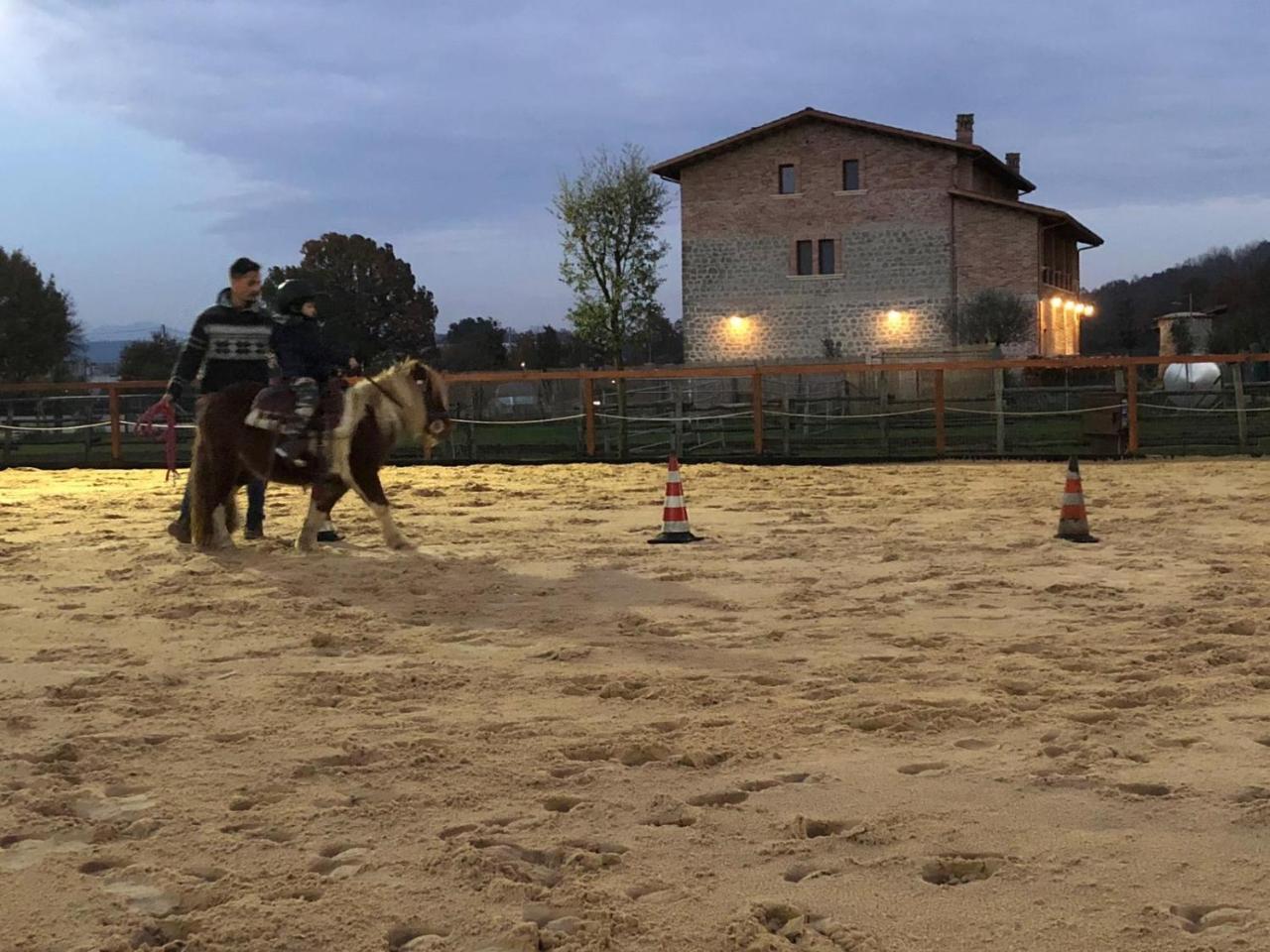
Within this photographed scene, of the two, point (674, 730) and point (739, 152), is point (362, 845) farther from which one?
point (739, 152)

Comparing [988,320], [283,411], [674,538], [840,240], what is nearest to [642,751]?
[674,538]

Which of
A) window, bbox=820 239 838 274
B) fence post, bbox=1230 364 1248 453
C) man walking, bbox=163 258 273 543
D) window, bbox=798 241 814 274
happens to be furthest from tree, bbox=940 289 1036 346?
man walking, bbox=163 258 273 543

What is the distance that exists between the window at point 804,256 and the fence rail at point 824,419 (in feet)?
46.3

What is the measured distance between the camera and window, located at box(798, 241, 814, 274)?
34781 mm

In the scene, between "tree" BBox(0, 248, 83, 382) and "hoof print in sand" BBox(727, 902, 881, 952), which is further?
"tree" BBox(0, 248, 83, 382)

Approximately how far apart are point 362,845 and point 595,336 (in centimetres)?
3511

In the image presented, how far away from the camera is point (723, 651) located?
16.6ft

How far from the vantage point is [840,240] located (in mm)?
34375

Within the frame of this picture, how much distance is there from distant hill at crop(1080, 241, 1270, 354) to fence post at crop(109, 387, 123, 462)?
128 ft

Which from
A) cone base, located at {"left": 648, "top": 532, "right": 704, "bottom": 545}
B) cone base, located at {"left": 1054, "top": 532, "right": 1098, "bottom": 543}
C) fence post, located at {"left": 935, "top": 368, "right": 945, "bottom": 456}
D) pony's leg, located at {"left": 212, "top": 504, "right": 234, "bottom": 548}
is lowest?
cone base, located at {"left": 1054, "top": 532, "right": 1098, "bottom": 543}

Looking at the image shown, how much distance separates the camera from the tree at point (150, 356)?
45756mm

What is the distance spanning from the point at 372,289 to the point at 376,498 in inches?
1916

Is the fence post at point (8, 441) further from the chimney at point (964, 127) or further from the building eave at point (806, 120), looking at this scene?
the chimney at point (964, 127)

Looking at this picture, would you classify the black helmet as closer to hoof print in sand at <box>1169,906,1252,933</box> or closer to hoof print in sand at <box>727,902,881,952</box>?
hoof print in sand at <box>727,902,881,952</box>
